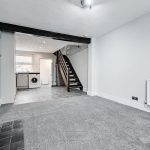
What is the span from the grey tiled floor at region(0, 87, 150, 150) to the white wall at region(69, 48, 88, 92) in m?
2.97

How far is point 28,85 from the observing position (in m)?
6.95

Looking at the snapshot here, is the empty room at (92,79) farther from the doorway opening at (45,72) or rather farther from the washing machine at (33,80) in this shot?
the doorway opening at (45,72)

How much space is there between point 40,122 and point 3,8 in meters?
2.67

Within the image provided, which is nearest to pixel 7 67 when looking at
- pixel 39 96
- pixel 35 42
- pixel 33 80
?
pixel 39 96

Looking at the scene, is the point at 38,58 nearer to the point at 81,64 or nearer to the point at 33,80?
the point at 33,80

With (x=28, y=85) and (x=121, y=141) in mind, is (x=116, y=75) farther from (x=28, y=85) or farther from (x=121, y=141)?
(x=28, y=85)

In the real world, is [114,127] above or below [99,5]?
below

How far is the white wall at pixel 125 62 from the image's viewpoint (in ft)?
9.77

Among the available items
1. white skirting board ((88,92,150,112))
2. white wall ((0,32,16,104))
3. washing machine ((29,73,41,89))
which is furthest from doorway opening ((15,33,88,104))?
white wall ((0,32,16,104))

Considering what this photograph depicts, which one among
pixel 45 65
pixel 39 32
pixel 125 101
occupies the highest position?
pixel 39 32

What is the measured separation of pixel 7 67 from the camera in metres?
3.62

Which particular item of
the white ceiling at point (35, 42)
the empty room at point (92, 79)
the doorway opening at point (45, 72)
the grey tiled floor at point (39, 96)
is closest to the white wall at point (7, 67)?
the empty room at point (92, 79)

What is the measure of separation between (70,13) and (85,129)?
8.60 feet

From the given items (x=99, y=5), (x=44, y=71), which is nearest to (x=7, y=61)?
(x=99, y=5)
